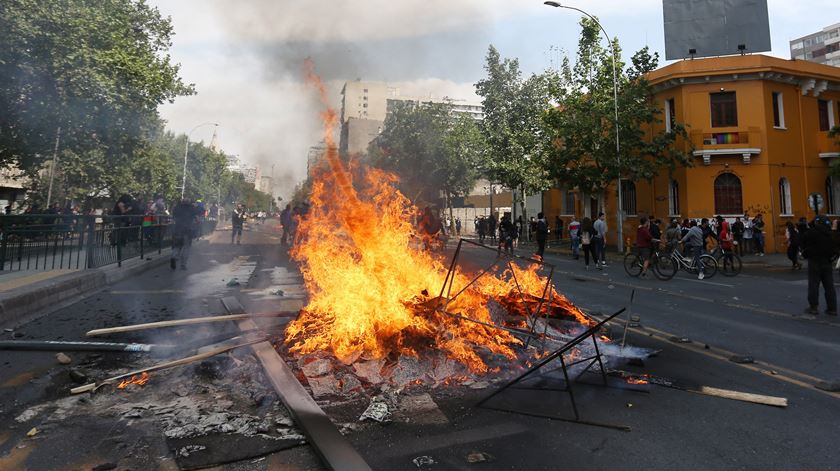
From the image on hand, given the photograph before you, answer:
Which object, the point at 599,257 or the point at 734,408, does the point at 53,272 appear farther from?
the point at 599,257

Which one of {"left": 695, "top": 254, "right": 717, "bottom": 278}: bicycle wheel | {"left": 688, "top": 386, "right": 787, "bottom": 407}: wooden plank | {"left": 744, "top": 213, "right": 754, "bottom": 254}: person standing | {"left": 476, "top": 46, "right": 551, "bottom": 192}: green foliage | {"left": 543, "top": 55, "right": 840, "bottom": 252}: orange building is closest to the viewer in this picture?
{"left": 688, "top": 386, "right": 787, "bottom": 407}: wooden plank

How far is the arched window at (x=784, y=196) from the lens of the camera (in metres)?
22.0

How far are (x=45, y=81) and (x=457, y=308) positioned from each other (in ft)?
54.3

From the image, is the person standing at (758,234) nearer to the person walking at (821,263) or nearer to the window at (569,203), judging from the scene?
the window at (569,203)

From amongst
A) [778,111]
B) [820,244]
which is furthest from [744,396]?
[778,111]

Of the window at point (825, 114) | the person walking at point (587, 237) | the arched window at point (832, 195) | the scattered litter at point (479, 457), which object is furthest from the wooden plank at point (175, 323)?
the window at point (825, 114)

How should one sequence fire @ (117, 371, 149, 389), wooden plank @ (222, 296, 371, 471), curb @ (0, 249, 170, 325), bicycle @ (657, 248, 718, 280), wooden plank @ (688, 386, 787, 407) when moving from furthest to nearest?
bicycle @ (657, 248, 718, 280), curb @ (0, 249, 170, 325), fire @ (117, 371, 149, 389), wooden plank @ (688, 386, 787, 407), wooden plank @ (222, 296, 371, 471)

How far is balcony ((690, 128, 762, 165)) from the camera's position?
2125cm

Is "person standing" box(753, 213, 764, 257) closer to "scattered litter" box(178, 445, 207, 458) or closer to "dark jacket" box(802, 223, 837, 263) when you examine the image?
"dark jacket" box(802, 223, 837, 263)

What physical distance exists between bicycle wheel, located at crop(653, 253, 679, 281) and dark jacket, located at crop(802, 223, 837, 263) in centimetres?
446

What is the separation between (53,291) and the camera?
748cm

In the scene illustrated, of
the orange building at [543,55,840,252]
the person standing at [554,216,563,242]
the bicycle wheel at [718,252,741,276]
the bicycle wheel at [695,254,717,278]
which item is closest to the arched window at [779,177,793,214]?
the orange building at [543,55,840,252]

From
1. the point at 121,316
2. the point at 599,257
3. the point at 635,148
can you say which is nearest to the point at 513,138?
the point at 635,148

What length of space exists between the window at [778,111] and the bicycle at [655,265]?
49.3 ft
